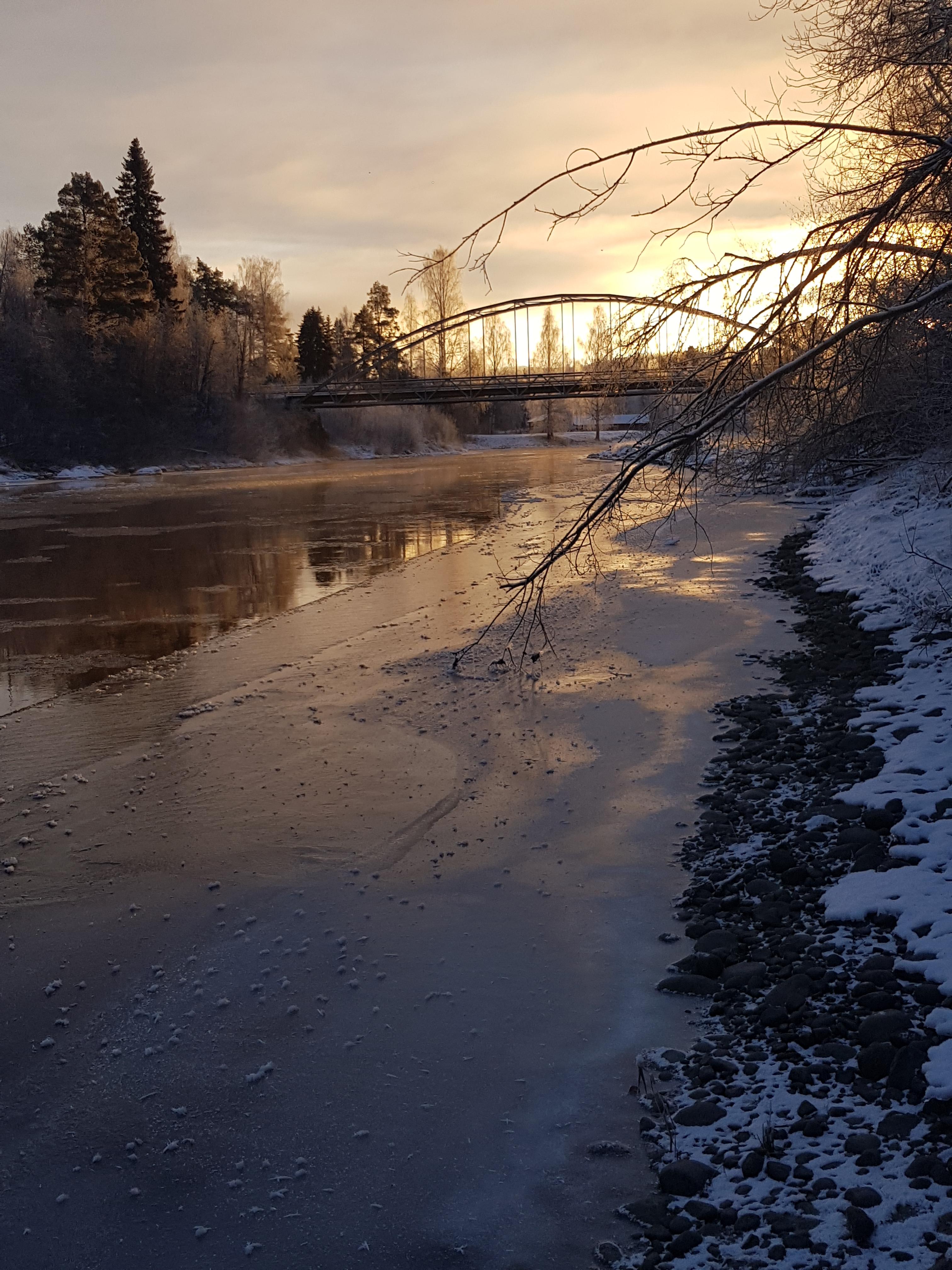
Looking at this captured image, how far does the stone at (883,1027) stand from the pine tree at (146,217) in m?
65.1

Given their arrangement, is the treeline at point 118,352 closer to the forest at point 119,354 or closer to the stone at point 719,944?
the forest at point 119,354

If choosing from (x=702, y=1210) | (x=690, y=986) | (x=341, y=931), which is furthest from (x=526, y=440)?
(x=702, y=1210)

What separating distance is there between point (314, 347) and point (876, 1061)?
260ft

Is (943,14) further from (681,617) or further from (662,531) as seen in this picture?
(662,531)

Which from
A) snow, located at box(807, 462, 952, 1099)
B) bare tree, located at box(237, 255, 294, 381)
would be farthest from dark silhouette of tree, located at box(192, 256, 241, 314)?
snow, located at box(807, 462, 952, 1099)

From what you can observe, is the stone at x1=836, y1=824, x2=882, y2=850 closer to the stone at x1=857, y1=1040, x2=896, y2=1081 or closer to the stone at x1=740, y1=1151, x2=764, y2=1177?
the stone at x1=857, y1=1040, x2=896, y2=1081

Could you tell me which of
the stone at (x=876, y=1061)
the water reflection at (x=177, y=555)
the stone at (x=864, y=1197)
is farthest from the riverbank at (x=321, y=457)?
the stone at (x=864, y=1197)

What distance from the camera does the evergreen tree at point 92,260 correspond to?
53812 mm

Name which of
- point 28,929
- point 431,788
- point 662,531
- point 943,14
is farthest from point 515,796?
point 662,531

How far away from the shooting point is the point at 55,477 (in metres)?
47.2

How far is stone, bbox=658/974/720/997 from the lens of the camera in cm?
424

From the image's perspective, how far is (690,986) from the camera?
4266 millimetres

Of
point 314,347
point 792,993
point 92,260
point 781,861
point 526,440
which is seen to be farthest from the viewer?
point 526,440

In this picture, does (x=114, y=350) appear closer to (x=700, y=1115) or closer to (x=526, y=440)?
(x=526, y=440)
